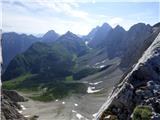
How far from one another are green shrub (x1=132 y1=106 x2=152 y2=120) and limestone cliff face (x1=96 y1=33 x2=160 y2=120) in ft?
1.27

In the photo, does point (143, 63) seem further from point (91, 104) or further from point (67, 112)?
point (91, 104)

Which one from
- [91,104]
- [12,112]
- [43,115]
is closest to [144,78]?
[12,112]

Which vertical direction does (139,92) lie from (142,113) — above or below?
above

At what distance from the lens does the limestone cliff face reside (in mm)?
15510

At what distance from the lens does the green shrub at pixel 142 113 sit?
14.1 meters

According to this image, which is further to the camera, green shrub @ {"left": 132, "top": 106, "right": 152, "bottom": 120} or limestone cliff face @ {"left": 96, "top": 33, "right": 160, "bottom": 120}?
limestone cliff face @ {"left": 96, "top": 33, "right": 160, "bottom": 120}

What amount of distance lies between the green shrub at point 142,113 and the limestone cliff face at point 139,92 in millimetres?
388

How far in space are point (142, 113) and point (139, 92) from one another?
184cm

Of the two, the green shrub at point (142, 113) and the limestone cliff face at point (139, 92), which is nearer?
the green shrub at point (142, 113)

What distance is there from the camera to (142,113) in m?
14.2

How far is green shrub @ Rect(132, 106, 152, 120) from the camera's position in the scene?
1415 centimetres

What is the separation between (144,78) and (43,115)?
142714 mm

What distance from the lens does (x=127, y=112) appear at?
16.0 meters

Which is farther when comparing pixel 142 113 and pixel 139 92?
pixel 139 92
